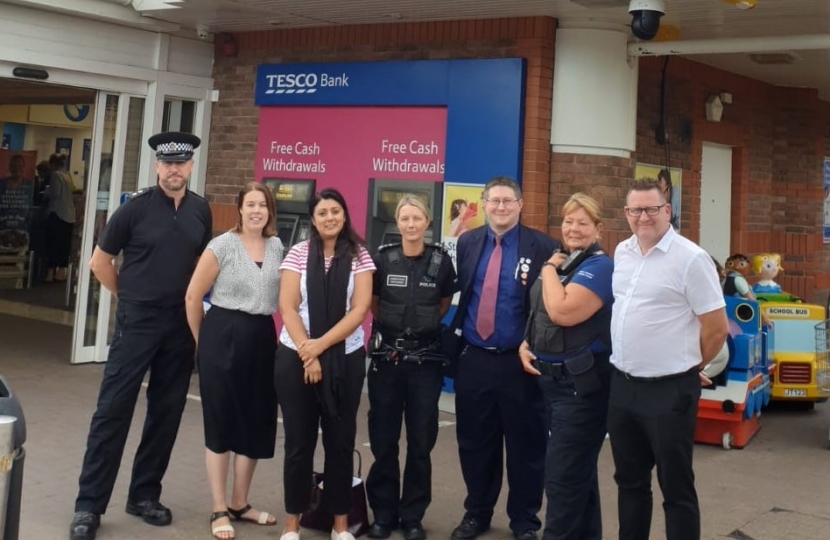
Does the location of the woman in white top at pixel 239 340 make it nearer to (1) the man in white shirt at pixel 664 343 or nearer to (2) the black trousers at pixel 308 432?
(2) the black trousers at pixel 308 432

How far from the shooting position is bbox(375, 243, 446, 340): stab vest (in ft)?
17.2

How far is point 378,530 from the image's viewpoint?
535 centimetres

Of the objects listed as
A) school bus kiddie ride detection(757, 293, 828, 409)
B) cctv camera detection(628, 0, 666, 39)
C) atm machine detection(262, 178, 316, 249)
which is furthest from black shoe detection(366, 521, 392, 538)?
school bus kiddie ride detection(757, 293, 828, 409)

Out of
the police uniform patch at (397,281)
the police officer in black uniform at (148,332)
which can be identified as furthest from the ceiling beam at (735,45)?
the police officer in black uniform at (148,332)

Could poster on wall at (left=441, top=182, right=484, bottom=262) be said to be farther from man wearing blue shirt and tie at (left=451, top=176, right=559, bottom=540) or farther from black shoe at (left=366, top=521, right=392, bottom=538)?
black shoe at (left=366, top=521, right=392, bottom=538)

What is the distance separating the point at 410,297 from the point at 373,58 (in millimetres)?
4275

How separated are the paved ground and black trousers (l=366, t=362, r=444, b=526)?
0.30 m

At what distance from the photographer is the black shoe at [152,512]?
5.40 metres

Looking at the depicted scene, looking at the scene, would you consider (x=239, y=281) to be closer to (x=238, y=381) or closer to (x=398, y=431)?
(x=238, y=381)

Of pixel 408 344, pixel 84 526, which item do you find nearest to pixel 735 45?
pixel 408 344

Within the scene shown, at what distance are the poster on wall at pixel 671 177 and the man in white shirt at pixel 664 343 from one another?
4566mm

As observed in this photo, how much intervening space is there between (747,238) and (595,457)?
7281 millimetres

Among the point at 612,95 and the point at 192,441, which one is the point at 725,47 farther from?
the point at 192,441

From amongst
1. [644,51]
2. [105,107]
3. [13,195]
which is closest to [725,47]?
[644,51]
